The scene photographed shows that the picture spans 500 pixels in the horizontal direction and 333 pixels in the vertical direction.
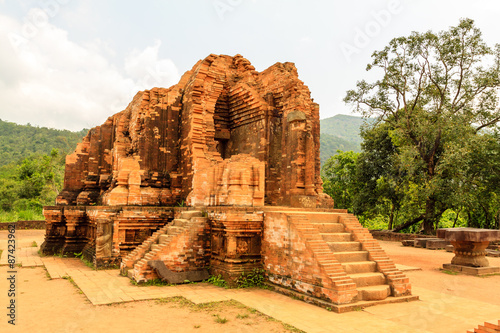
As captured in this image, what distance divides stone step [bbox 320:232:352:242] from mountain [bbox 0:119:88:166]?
173 feet

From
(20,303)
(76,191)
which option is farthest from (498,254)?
(76,191)

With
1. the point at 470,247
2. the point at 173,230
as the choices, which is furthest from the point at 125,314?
the point at 470,247

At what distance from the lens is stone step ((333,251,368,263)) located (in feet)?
21.2

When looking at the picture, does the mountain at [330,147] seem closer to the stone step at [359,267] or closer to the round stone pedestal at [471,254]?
the round stone pedestal at [471,254]

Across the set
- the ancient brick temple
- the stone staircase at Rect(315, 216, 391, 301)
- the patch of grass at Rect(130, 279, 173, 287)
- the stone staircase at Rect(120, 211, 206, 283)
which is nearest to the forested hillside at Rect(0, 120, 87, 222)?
the ancient brick temple

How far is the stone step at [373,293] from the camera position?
5.72 meters

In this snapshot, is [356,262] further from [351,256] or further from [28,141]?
[28,141]

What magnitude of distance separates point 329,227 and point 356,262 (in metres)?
0.94

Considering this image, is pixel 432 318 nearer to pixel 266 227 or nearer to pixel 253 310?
pixel 253 310

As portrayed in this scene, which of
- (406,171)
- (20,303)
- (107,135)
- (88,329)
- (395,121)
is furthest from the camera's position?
(395,121)

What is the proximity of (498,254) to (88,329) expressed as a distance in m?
14.1

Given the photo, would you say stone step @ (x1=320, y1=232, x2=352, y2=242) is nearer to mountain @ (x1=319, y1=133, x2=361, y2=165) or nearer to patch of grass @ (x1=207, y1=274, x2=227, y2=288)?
patch of grass @ (x1=207, y1=274, x2=227, y2=288)

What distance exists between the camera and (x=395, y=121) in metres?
20.9

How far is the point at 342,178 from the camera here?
24.4m
